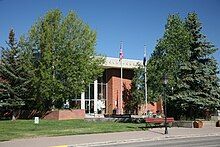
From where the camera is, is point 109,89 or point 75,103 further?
point 109,89

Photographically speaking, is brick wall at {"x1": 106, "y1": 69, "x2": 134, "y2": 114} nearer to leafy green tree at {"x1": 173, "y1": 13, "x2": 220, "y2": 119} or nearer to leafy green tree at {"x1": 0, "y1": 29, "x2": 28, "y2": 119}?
leafy green tree at {"x1": 0, "y1": 29, "x2": 28, "y2": 119}

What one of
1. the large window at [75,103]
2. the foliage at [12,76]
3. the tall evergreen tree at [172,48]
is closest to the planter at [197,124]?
the tall evergreen tree at [172,48]

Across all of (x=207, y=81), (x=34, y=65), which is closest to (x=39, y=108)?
(x=34, y=65)

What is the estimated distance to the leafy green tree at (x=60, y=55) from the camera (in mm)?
38281

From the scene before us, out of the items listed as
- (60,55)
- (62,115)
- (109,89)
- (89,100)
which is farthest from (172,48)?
(109,89)

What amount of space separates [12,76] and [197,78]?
1843 cm

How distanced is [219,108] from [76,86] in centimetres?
1487

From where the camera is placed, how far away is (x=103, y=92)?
60.2 metres

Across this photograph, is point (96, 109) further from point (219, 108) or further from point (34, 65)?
point (219, 108)

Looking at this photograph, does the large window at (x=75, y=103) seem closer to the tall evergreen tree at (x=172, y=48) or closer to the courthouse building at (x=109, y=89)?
the courthouse building at (x=109, y=89)

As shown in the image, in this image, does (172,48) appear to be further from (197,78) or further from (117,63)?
(117,63)

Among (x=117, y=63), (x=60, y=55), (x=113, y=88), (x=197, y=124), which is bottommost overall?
(x=197, y=124)

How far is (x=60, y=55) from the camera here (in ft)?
128

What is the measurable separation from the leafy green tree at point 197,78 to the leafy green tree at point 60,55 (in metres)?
11.1
